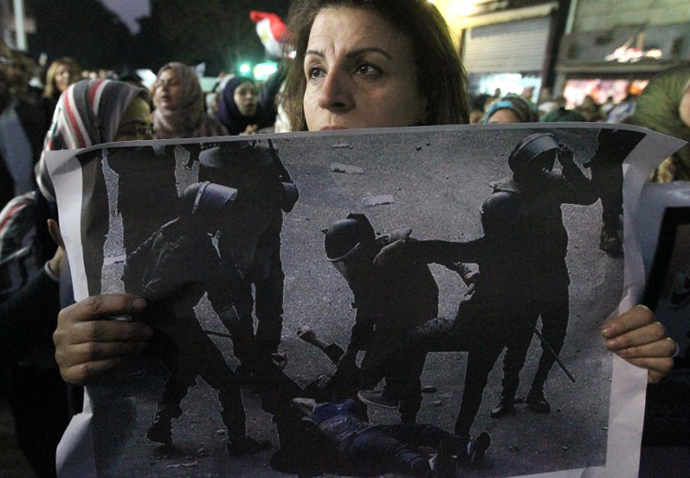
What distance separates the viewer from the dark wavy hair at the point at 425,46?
4.01 ft

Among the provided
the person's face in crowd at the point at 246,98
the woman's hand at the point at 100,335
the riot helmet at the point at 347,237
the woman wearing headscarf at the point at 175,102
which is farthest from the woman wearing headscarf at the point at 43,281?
the person's face in crowd at the point at 246,98

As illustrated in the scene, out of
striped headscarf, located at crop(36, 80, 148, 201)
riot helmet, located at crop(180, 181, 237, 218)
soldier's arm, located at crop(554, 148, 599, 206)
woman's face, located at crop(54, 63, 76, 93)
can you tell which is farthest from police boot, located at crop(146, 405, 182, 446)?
woman's face, located at crop(54, 63, 76, 93)

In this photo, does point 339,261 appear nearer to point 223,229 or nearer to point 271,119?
point 223,229

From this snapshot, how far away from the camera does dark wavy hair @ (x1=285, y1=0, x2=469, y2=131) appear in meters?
1.22

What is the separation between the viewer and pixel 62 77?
19.1 feet

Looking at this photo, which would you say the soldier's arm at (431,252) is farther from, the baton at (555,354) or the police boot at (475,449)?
the police boot at (475,449)

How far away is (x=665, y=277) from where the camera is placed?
1.03 metres

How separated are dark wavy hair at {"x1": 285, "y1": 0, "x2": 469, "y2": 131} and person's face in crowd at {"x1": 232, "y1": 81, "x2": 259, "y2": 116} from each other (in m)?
3.95

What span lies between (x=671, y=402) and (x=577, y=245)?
1.69 ft

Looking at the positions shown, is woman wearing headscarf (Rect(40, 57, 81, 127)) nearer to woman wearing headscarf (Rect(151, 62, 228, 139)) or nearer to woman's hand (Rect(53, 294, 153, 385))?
woman wearing headscarf (Rect(151, 62, 228, 139))

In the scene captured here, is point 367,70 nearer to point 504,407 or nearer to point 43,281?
point 504,407

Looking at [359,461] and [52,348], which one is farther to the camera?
[52,348]

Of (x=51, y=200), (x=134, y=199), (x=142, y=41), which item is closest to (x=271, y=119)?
(x=51, y=200)

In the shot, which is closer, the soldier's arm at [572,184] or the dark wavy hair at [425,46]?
the soldier's arm at [572,184]
